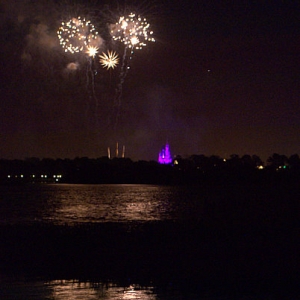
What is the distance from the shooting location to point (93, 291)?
13.1m

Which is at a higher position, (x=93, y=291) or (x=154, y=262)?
(x=154, y=262)

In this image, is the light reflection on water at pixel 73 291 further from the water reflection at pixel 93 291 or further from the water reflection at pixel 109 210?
the water reflection at pixel 109 210

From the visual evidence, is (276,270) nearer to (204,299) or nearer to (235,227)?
(204,299)

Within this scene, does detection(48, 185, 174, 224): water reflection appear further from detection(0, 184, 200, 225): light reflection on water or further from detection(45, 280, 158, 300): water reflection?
detection(45, 280, 158, 300): water reflection

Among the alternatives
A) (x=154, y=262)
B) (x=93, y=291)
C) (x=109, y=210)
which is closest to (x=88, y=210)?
(x=109, y=210)

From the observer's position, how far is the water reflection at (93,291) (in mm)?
12426

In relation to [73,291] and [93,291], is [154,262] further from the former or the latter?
[73,291]

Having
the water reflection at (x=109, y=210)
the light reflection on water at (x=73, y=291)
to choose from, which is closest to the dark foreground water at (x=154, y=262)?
the light reflection on water at (x=73, y=291)

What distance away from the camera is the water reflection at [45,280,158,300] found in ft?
40.8

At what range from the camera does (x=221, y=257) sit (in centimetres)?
1708

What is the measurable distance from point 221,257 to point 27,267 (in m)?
5.55

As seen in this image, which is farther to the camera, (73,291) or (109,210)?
(109,210)

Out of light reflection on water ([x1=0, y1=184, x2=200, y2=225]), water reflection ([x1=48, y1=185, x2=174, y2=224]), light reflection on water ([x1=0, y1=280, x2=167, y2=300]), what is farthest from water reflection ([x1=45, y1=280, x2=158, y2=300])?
water reflection ([x1=48, y1=185, x2=174, y2=224])

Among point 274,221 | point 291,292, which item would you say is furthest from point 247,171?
point 291,292
